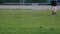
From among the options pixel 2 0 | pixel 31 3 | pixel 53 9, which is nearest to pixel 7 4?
pixel 2 0

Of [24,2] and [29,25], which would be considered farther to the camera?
[24,2]

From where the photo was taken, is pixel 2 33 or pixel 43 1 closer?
pixel 2 33

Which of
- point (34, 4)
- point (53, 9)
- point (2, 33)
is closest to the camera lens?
point (2, 33)

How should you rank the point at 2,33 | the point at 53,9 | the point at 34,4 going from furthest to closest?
the point at 34,4, the point at 53,9, the point at 2,33

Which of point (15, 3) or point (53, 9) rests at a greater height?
point (53, 9)

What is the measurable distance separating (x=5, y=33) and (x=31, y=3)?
77.6 feet

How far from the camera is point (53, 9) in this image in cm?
1725

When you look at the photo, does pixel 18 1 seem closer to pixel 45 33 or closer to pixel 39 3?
pixel 39 3

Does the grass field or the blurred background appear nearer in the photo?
the grass field

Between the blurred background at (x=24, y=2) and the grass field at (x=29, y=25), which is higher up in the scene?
the grass field at (x=29, y=25)

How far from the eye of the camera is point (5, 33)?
8.73m

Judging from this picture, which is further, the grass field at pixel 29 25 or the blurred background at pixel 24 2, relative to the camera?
the blurred background at pixel 24 2

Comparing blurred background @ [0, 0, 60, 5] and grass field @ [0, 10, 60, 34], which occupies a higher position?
grass field @ [0, 10, 60, 34]

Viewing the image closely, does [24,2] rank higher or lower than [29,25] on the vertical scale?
lower
